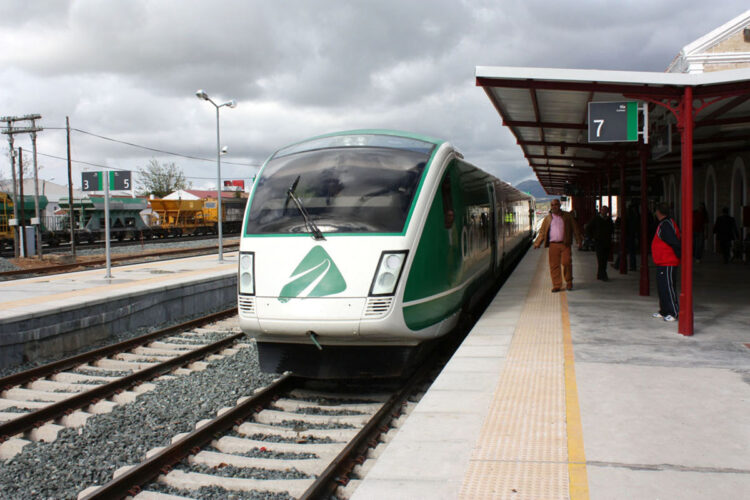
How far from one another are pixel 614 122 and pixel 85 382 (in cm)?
735

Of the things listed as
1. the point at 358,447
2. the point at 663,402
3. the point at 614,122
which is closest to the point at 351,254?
the point at 358,447

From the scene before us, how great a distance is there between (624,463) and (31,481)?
4.26 m

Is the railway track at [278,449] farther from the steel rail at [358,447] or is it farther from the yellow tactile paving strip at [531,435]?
the yellow tactile paving strip at [531,435]

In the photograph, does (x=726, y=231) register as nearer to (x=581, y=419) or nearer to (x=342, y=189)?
(x=342, y=189)

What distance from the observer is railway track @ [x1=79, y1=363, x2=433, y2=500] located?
4.54 metres

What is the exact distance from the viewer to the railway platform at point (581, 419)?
3.54 metres

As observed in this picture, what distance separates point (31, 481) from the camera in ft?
16.2

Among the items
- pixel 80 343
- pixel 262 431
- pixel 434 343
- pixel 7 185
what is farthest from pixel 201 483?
pixel 7 185

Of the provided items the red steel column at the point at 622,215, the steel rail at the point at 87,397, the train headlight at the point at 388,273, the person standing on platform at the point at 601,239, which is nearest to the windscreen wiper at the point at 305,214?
the train headlight at the point at 388,273

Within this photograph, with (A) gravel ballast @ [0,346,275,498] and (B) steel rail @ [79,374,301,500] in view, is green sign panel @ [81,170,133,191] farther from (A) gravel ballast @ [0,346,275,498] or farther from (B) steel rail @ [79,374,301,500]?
(B) steel rail @ [79,374,301,500]

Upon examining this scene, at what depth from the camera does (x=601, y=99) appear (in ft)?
33.5

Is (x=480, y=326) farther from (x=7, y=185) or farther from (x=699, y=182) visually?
(x=7, y=185)

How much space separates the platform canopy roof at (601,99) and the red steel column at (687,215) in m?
0.13

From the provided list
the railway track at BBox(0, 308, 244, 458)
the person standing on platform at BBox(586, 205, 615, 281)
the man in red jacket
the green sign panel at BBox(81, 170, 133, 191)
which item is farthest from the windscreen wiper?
the person standing on platform at BBox(586, 205, 615, 281)
